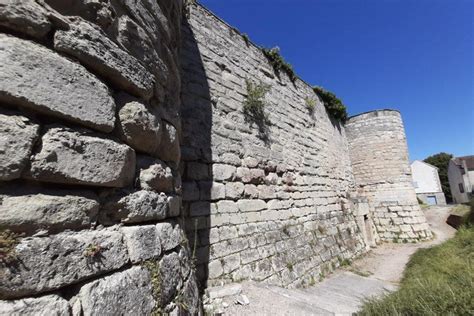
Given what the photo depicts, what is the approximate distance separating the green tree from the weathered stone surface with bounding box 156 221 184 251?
39998 mm

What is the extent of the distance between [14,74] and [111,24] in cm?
63

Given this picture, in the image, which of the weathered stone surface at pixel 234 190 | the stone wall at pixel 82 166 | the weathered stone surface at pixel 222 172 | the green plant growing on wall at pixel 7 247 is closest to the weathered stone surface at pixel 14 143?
the stone wall at pixel 82 166

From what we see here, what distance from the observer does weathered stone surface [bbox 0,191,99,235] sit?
908 mm

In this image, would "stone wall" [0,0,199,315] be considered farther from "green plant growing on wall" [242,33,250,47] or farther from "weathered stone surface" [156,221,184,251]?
"green plant growing on wall" [242,33,250,47]

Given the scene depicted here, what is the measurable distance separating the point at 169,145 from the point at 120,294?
1055 millimetres

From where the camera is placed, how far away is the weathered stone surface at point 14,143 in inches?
Result: 35.2

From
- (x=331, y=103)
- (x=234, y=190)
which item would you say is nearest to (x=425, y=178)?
(x=331, y=103)

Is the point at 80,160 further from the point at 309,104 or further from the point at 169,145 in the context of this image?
the point at 309,104

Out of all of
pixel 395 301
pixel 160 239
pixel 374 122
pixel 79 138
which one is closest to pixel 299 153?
pixel 395 301

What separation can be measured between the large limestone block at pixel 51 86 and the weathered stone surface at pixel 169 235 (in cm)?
72

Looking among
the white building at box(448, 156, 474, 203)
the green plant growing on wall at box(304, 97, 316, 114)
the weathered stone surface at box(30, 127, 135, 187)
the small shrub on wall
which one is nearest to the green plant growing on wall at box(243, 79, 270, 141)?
the small shrub on wall

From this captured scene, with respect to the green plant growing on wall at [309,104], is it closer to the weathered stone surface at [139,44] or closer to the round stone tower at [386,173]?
the round stone tower at [386,173]

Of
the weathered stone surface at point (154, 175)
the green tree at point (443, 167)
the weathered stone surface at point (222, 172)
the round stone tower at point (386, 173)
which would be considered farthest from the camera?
the green tree at point (443, 167)

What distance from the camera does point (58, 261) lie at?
1.00 m
